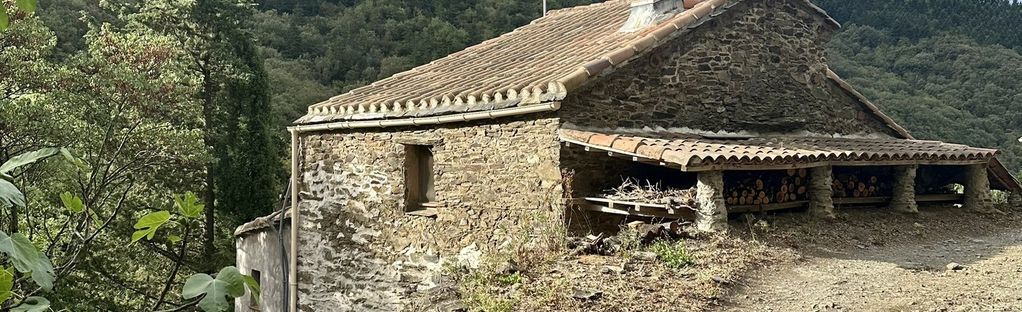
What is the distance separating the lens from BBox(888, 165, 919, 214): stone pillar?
9.14 m

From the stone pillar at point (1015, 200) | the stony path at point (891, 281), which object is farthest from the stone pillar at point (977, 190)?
the stony path at point (891, 281)

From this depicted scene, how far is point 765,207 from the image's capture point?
7.98 meters

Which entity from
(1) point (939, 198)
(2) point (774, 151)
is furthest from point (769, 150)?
(1) point (939, 198)

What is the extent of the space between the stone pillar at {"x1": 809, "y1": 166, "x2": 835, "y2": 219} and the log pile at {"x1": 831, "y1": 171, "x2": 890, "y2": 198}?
0.78 metres

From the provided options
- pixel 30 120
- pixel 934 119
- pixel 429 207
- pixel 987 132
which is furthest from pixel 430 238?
pixel 987 132

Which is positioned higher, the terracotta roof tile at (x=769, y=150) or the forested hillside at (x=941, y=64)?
the forested hillside at (x=941, y=64)

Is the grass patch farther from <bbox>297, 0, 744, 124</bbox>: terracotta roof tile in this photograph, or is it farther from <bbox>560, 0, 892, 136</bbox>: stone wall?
<bbox>297, 0, 744, 124</bbox>: terracotta roof tile

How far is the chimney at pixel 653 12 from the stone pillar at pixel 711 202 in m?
2.92

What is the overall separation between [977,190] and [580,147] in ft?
19.4

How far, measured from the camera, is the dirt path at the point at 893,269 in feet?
19.3

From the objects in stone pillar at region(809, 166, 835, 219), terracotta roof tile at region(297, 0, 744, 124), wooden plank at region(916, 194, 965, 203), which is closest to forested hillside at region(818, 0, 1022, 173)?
wooden plank at region(916, 194, 965, 203)

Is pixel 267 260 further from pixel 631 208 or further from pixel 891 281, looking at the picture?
pixel 891 281

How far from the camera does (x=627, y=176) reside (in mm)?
8070

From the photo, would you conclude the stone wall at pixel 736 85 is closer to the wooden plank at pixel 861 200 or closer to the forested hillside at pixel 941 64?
the wooden plank at pixel 861 200
